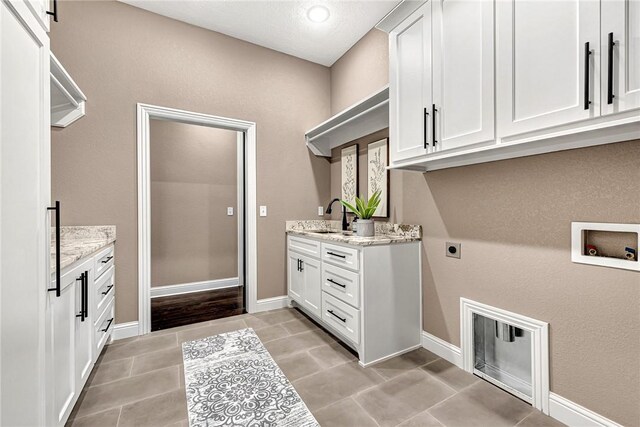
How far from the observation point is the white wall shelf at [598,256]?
1.26 meters

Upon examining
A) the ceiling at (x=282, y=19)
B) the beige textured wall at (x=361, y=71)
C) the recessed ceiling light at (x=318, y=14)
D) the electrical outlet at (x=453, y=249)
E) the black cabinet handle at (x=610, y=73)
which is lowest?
the electrical outlet at (x=453, y=249)

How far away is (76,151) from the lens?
2.39 m

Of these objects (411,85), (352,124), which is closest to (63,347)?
(411,85)

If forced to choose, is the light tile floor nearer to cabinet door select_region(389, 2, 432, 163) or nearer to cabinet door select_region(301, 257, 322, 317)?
cabinet door select_region(301, 257, 322, 317)

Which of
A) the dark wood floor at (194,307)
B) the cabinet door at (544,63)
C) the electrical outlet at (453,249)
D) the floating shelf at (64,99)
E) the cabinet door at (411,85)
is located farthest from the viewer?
the dark wood floor at (194,307)

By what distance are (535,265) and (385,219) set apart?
1.28 m

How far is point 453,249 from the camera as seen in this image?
207cm

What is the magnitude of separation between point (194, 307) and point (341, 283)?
206cm

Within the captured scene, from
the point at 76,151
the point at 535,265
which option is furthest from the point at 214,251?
the point at 535,265

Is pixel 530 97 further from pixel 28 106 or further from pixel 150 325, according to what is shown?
pixel 150 325

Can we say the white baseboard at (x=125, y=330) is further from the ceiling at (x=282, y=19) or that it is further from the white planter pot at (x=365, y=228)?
the ceiling at (x=282, y=19)

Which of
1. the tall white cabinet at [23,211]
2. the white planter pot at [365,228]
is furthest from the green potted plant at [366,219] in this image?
the tall white cabinet at [23,211]

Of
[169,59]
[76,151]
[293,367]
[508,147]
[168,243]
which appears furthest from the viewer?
[168,243]

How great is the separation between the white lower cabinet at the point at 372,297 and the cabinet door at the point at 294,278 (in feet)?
1.48
